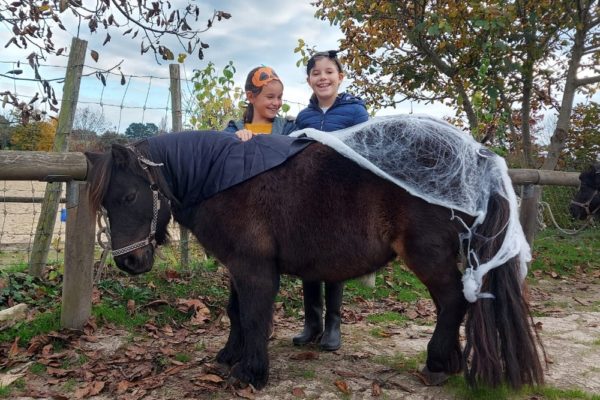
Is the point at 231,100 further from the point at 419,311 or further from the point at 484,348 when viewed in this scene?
the point at 484,348

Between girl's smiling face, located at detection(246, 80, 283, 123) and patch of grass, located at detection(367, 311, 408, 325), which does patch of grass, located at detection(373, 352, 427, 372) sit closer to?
patch of grass, located at detection(367, 311, 408, 325)

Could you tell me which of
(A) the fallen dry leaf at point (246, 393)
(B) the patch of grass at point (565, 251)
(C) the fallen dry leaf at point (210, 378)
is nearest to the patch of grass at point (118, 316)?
(C) the fallen dry leaf at point (210, 378)

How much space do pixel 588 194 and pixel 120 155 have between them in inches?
287

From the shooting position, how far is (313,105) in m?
3.72

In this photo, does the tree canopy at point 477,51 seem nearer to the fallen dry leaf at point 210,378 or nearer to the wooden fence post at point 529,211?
the wooden fence post at point 529,211

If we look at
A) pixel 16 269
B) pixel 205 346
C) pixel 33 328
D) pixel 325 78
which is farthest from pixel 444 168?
pixel 16 269

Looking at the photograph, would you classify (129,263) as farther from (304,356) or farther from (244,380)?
(304,356)

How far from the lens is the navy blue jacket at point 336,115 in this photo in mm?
3572

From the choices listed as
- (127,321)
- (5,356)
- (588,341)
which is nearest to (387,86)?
(588,341)

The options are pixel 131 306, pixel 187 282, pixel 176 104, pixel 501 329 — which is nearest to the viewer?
pixel 501 329

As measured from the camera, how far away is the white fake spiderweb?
2.70 metres

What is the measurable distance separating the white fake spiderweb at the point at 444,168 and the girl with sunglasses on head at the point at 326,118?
2.10 feet

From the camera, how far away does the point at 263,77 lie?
11.6 ft

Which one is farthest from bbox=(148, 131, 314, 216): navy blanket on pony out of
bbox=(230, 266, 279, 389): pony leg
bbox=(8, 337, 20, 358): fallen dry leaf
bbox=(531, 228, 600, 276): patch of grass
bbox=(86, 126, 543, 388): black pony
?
bbox=(531, 228, 600, 276): patch of grass
